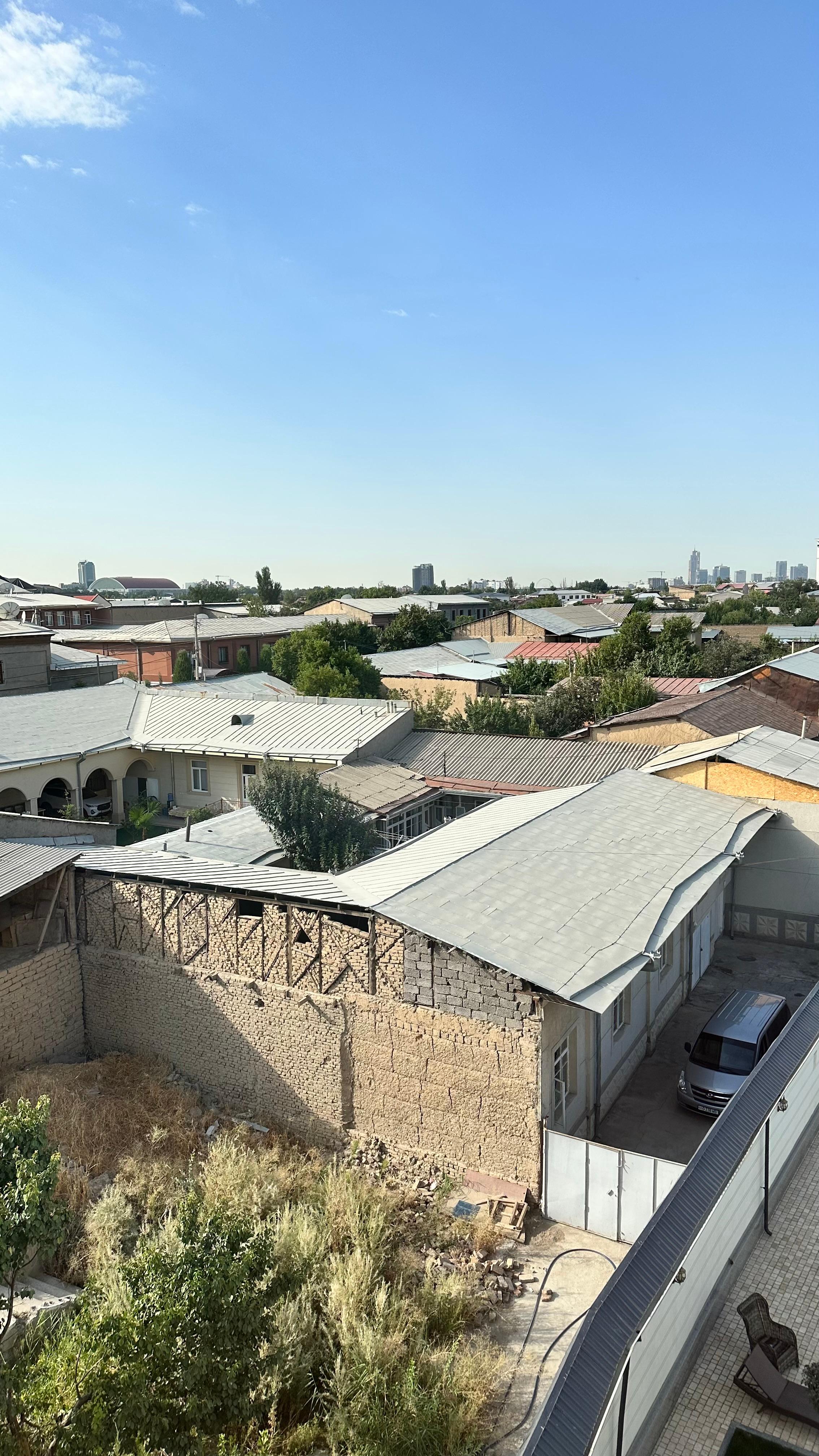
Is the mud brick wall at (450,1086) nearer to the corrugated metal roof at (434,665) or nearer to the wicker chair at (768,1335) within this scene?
the wicker chair at (768,1335)

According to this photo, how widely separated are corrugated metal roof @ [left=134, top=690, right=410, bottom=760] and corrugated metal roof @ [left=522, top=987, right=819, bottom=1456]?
17965 millimetres

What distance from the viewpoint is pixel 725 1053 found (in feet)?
43.1

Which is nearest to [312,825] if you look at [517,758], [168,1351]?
[517,758]

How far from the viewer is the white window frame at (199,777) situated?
27594 mm

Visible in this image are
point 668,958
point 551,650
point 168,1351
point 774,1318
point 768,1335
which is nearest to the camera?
point 168,1351

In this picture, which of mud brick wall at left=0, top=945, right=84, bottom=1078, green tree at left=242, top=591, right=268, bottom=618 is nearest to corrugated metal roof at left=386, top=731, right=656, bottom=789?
mud brick wall at left=0, top=945, right=84, bottom=1078

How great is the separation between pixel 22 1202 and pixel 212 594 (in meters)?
120

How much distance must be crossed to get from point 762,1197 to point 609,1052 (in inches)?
213

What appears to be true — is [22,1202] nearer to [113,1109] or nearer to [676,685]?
[113,1109]

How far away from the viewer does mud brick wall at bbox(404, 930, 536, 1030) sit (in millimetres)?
10992

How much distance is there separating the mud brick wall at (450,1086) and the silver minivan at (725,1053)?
307cm

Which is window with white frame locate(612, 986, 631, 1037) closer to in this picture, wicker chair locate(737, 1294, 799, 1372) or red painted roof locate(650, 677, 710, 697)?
wicker chair locate(737, 1294, 799, 1372)

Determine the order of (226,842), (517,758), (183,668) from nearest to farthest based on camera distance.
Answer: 1. (226,842)
2. (517,758)
3. (183,668)

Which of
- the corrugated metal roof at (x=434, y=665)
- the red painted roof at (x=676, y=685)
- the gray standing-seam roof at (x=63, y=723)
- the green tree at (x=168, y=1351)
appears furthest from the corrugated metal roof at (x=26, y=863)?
the corrugated metal roof at (x=434, y=665)
